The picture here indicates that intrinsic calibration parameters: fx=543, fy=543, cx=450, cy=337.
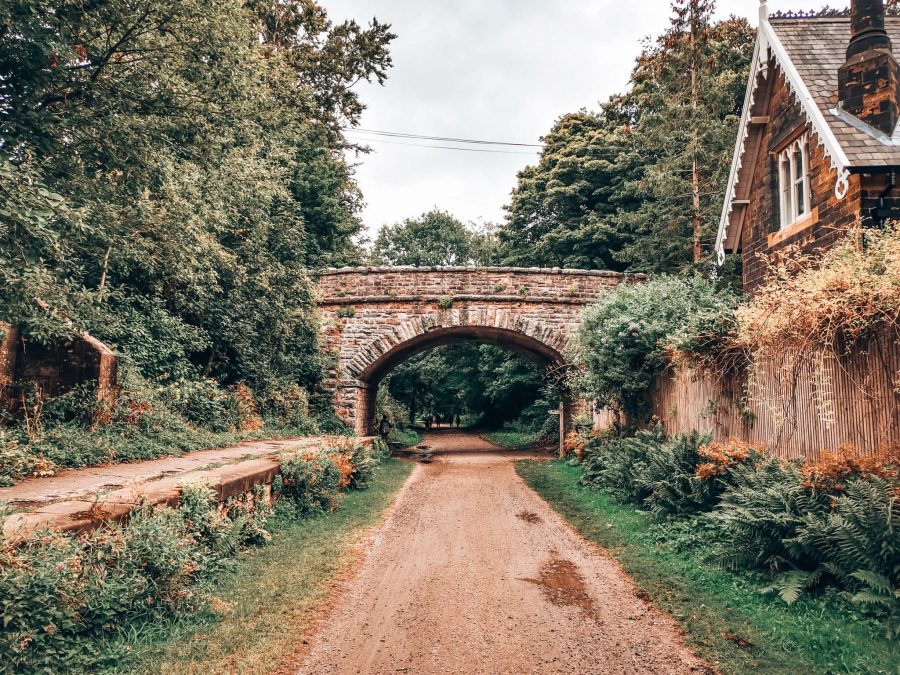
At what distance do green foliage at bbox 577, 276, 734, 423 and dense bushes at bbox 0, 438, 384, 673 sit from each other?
7.40 metres

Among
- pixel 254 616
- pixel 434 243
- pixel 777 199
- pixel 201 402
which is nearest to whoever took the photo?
pixel 254 616

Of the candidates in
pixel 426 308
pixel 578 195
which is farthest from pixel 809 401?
pixel 578 195

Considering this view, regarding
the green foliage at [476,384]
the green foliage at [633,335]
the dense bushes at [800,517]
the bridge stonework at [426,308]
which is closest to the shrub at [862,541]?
the dense bushes at [800,517]

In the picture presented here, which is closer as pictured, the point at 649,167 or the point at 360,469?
the point at 360,469

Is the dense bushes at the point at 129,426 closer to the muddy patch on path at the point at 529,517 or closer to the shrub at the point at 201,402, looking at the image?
the shrub at the point at 201,402

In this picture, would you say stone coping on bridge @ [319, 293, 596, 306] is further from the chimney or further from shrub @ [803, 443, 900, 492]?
shrub @ [803, 443, 900, 492]

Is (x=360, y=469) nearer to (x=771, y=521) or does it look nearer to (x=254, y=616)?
(x=254, y=616)

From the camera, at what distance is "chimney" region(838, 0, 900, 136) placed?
875 cm

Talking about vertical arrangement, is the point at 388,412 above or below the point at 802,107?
below

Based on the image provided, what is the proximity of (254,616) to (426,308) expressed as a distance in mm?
12599

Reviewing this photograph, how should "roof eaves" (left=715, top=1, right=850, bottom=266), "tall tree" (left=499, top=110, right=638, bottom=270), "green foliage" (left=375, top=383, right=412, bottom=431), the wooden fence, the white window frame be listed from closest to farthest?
the wooden fence < "roof eaves" (left=715, top=1, right=850, bottom=266) < the white window frame < "tall tree" (left=499, top=110, right=638, bottom=270) < "green foliage" (left=375, top=383, right=412, bottom=431)

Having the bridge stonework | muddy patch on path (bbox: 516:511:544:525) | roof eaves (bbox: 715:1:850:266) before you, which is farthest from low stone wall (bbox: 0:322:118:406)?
roof eaves (bbox: 715:1:850:266)

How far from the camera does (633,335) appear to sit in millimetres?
9953

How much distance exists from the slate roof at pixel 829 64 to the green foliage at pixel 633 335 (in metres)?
2.91
